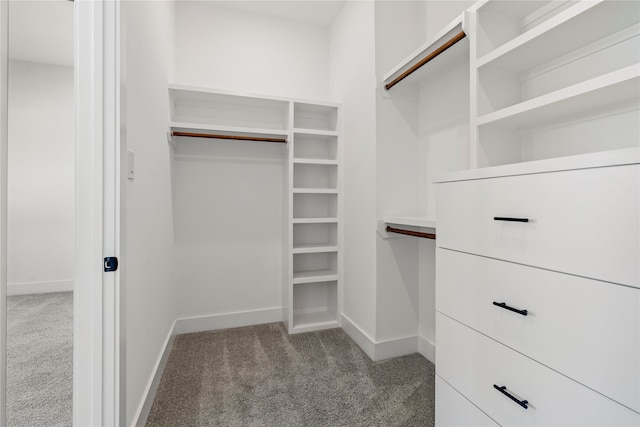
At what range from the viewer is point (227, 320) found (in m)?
2.55

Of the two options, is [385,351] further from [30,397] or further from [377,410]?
[30,397]

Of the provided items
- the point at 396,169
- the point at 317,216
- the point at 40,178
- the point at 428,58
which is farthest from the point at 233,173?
the point at 428,58

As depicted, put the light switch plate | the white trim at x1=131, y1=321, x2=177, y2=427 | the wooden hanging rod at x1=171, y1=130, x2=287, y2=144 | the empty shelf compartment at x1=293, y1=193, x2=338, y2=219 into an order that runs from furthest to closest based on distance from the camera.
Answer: the empty shelf compartment at x1=293, y1=193, x2=338, y2=219, the wooden hanging rod at x1=171, y1=130, x2=287, y2=144, the white trim at x1=131, y1=321, x2=177, y2=427, the light switch plate

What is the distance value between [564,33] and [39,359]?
2.30 m

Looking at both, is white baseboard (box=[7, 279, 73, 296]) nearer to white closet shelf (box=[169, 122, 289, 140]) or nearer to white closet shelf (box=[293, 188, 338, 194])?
white closet shelf (box=[169, 122, 289, 140])

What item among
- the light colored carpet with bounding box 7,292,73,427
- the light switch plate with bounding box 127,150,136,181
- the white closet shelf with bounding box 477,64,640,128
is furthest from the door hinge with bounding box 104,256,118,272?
the white closet shelf with bounding box 477,64,640,128

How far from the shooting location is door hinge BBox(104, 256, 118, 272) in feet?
3.46

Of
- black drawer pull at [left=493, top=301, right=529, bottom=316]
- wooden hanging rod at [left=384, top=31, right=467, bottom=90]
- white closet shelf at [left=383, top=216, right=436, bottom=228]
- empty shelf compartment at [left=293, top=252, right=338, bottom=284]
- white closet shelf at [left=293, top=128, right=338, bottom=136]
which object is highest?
wooden hanging rod at [left=384, top=31, right=467, bottom=90]

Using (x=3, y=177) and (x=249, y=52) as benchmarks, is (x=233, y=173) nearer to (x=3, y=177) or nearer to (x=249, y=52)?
(x=249, y=52)

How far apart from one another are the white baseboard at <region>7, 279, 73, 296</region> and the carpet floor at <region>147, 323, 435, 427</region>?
817 millimetres

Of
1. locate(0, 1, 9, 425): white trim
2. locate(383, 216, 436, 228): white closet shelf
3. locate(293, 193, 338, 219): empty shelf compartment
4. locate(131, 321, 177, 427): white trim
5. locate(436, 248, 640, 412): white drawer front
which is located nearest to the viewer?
locate(436, 248, 640, 412): white drawer front

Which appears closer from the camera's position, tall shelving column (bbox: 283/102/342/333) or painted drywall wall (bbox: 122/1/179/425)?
painted drywall wall (bbox: 122/1/179/425)

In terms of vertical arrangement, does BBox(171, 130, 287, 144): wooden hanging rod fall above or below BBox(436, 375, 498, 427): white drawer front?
above

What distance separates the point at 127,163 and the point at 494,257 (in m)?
1.45
